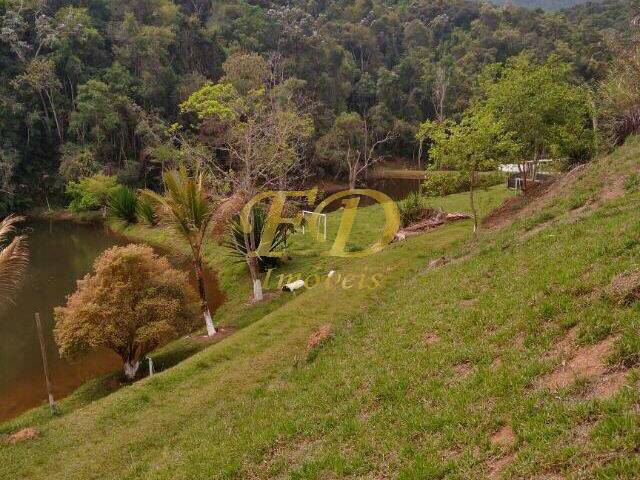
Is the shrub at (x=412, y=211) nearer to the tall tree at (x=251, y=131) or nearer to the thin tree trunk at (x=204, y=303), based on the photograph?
the tall tree at (x=251, y=131)

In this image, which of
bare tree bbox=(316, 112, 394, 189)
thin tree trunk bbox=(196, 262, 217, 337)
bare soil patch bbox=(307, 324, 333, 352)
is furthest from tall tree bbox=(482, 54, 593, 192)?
bare tree bbox=(316, 112, 394, 189)

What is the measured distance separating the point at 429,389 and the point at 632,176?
10050 millimetres

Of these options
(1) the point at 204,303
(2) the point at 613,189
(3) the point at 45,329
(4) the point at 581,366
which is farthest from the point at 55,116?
(4) the point at 581,366

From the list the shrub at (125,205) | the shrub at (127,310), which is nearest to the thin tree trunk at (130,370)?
the shrub at (127,310)

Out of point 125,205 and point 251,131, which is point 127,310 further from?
point 125,205

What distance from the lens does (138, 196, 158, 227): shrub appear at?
→ 35625mm

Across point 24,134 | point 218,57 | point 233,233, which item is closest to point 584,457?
point 233,233

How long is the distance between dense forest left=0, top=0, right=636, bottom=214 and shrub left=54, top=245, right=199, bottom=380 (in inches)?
897

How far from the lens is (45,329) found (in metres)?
20.9

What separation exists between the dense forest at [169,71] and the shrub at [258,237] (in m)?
16.3

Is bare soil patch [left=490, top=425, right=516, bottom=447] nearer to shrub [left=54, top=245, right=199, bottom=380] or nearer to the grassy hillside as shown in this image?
the grassy hillside

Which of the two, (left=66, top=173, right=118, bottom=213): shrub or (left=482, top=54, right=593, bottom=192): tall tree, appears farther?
(left=66, top=173, right=118, bottom=213): shrub

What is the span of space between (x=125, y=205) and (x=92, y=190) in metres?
5.86

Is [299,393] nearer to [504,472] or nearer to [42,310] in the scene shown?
[504,472]
